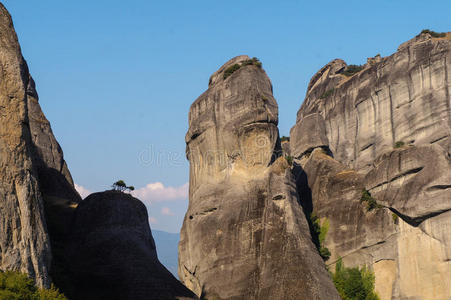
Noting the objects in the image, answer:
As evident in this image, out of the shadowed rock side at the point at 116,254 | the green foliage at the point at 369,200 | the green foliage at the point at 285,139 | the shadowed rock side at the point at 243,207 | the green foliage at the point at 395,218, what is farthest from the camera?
the green foliage at the point at 285,139

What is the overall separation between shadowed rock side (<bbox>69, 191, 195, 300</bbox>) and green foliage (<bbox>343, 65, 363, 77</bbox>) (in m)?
69.4

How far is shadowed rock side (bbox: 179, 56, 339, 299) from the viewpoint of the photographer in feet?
192

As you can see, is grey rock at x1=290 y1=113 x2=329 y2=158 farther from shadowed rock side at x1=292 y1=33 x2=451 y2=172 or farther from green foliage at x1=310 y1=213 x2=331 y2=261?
green foliage at x1=310 y1=213 x2=331 y2=261

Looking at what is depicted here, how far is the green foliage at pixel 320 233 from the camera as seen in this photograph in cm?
6944

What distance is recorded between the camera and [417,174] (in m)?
65.8

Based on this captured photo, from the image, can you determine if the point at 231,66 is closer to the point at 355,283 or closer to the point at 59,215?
the point at 355,283

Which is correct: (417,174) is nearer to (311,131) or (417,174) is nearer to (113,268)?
(311,131)

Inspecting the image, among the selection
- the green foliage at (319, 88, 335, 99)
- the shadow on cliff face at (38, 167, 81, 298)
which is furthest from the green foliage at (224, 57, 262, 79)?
the green foliage at (319, 88, 335, 99)

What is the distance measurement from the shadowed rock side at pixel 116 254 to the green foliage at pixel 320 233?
22504 mm

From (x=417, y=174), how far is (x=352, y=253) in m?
10.2

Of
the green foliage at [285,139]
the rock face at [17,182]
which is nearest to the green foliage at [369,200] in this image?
the green foliage at [285,139]

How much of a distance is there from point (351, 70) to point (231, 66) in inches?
1945

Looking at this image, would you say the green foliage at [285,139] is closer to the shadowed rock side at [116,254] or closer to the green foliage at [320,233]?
the green foliage at [320,233]

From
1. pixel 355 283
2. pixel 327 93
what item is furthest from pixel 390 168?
pixel 327 93
